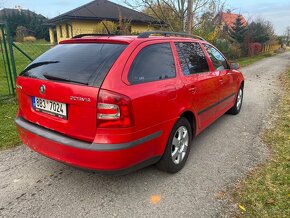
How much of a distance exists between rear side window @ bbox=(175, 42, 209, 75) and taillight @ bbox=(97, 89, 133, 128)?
1299 millimetres

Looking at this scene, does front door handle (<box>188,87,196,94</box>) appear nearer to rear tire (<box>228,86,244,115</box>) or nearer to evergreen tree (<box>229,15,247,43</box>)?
rear tire (<box>228,86,244,115</box>)

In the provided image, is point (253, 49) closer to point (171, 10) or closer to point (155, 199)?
point (171, 10)

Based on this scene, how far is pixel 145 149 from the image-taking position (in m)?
2.79

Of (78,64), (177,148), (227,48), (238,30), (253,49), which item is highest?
(238,30)

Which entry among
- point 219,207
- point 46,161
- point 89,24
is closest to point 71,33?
point 89,24

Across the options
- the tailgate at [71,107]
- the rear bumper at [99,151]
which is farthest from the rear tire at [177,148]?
the tailgate at [71,107]

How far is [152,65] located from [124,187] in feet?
4.83

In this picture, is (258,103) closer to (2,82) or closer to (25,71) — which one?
(25,71)

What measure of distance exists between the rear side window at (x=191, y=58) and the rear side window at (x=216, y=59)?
387 mm

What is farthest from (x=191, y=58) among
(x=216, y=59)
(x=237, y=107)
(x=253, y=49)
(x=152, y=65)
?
(x=253, y=49)

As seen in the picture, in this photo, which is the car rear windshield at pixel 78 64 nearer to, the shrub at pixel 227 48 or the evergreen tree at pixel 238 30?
the shrub at pixel 227 48

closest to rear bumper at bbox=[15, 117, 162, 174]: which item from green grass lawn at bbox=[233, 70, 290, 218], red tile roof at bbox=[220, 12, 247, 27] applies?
green grass lawn at bbox=[233, 70, 290, 218]

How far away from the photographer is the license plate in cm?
272

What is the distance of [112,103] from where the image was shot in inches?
97.1
